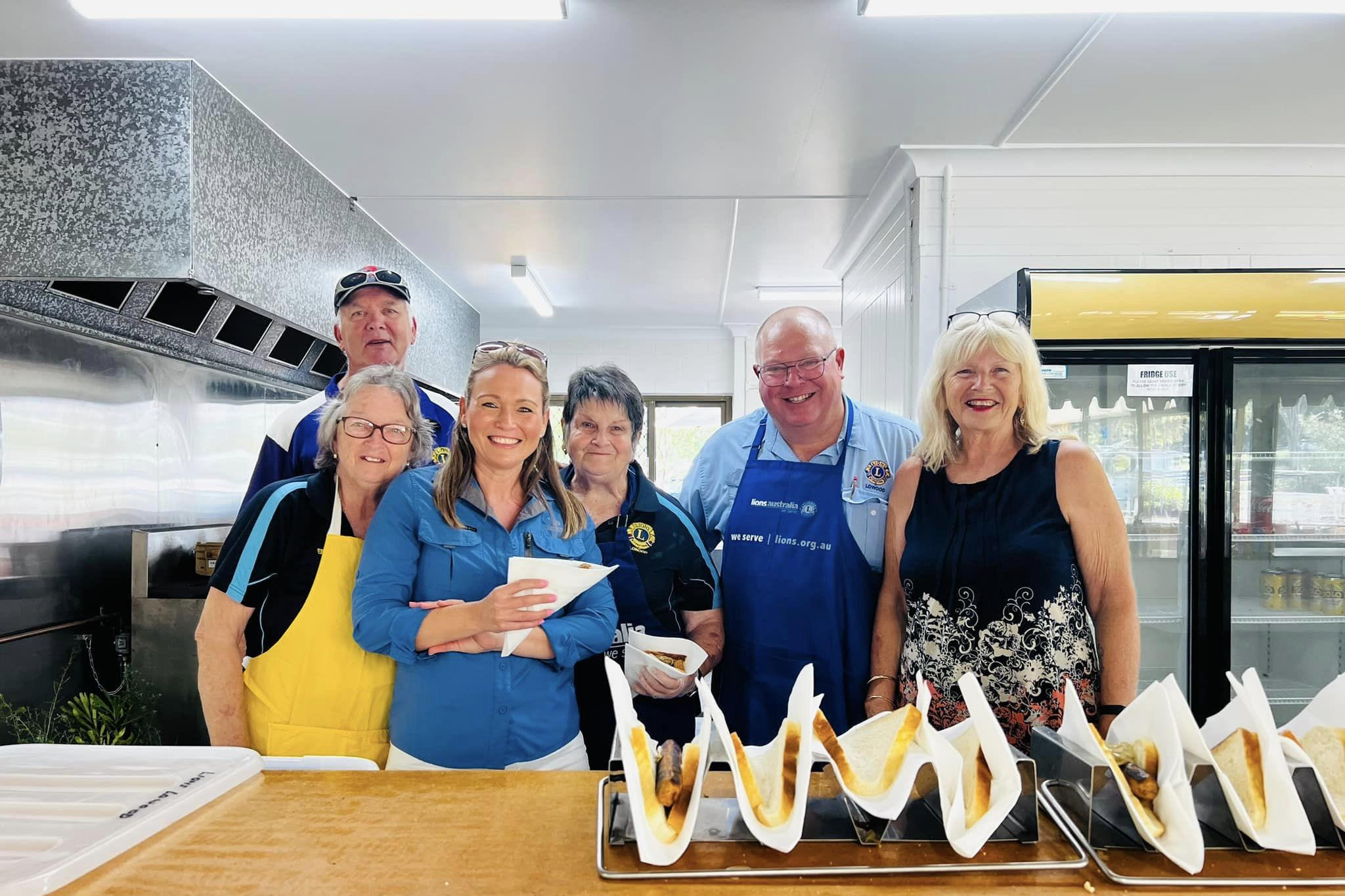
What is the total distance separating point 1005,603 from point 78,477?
386cm

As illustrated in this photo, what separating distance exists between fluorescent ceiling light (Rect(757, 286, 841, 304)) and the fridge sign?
3945 mm

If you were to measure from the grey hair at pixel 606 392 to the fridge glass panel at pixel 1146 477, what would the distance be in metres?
2.07

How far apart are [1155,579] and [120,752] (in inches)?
151

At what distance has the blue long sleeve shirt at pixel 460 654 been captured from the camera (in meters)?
1.72

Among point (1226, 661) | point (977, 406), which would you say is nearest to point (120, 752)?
point (977, 406)

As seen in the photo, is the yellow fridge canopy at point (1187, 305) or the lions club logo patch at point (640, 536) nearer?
the lions club logo patch at point (640, 536)

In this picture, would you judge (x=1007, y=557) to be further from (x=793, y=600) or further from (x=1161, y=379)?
(x=1161, y=379)

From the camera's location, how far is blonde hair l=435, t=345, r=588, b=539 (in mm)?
1831

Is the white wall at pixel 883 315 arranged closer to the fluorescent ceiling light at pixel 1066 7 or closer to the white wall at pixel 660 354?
the fluorescent ceiling light at pixel 1066 7

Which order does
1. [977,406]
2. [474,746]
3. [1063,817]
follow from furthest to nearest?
[977,406], [474,746], [1063,817]

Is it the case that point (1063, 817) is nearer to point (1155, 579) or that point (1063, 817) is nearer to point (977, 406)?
point (977, 406)

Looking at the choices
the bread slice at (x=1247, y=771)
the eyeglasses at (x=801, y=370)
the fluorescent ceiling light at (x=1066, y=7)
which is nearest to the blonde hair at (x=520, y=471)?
the eyeglasses at (x=801, y=370)

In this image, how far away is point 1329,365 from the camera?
10.5 ft

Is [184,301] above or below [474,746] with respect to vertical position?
above
